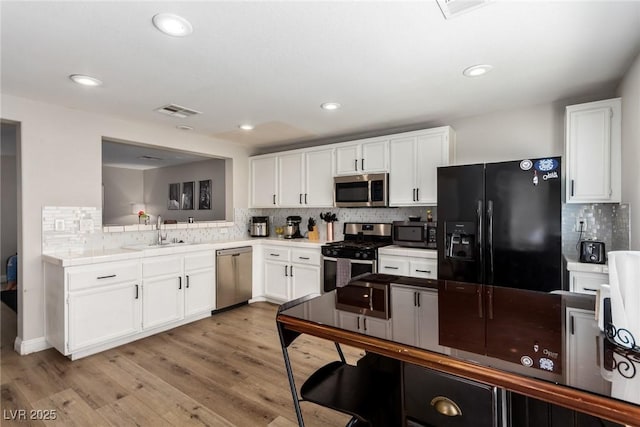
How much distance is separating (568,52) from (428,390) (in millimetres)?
2329

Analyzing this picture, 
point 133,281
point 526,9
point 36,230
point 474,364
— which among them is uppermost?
point 526,9

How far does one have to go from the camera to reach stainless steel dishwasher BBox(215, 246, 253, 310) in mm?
4121

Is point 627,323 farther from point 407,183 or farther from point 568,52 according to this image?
point 407,183

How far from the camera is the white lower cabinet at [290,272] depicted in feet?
13.6

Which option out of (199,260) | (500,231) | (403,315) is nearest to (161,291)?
(199,260)

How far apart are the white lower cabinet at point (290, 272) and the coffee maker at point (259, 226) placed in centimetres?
44

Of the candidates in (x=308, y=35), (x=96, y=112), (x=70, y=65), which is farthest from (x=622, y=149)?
(x=96, y=112)

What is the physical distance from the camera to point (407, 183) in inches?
146

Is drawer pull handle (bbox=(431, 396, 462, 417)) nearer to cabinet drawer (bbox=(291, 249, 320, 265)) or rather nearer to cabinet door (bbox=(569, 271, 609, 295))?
cabinet door (bbox=(569, 271, 609, 295))

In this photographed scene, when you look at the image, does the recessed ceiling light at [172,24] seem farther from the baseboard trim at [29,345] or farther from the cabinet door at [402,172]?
the baseboard trim at [29,345]

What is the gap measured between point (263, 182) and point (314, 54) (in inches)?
120

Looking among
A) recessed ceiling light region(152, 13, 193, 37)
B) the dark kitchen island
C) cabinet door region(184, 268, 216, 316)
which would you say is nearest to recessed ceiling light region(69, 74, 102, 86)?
recessed ceiling light region(152, 13, 193, 37)

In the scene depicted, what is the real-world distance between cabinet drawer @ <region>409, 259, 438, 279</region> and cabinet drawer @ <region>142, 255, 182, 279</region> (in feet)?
8.55

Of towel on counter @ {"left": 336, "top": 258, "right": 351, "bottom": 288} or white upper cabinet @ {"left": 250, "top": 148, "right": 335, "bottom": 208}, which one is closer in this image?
towel on counter @ {"left": 336, "top": 258, "right": 351, "bottom": 288}
